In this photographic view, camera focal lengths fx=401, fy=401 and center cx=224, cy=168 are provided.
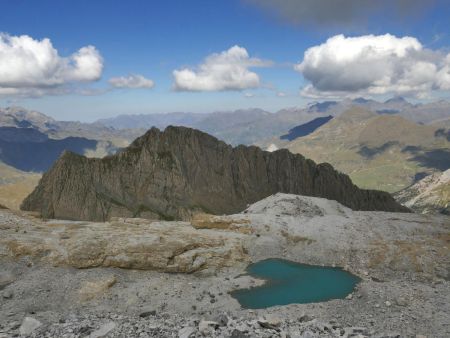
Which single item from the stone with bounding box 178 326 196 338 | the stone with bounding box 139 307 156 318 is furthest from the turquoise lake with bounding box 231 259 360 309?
the stone with bounding box 178 326 196 338

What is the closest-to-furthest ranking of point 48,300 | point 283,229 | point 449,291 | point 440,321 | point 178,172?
point 440,321 → point 48,300 → point 449,291 → point 283,229 → point 178,172

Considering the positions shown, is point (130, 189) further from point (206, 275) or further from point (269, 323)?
point (269, 323)

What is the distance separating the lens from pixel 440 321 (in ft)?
154

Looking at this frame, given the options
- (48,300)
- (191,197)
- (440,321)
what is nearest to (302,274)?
(440,321)

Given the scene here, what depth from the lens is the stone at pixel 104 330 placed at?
35388mm

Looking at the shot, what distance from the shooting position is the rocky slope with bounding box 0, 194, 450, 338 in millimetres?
40625

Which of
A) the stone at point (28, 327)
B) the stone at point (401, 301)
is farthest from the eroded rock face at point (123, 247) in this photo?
the stone at point (401, 301)

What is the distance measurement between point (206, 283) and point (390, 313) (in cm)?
2654

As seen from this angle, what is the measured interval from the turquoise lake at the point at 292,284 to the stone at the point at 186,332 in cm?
1926

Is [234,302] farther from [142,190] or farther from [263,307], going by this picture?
[142,190]

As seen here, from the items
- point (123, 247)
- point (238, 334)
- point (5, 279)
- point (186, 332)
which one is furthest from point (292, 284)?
point (5, 279)

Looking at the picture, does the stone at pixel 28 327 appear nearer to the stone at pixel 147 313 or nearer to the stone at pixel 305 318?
the stone at pixel 147 313

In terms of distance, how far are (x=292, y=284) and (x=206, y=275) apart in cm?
1419

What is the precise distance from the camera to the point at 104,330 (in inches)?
1435
